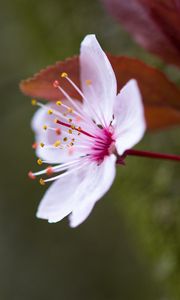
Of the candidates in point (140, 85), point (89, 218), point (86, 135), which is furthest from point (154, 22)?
point (89, 218)

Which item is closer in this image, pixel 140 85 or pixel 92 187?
pixel 92 187

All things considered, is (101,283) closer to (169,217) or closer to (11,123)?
(11,123)

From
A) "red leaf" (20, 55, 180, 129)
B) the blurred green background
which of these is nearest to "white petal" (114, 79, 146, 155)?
"red leaf" (20, 55, 180, 129)

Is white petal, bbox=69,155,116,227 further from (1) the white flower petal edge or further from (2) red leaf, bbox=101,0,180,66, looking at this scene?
(2) red leaf, bbox=101,0,180,66

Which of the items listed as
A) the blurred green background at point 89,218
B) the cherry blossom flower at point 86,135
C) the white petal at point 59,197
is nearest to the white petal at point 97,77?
the cherry blossom flower at point 86,135

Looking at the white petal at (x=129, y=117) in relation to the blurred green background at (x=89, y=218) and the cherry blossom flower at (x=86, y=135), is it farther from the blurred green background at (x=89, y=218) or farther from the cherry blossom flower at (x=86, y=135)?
the blurred green background at (x=89, y=218)

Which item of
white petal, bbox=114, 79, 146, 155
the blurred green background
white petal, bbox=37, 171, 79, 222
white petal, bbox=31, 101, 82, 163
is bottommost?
the blurred green background

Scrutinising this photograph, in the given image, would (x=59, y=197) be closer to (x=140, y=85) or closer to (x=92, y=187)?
(x=92, y=187)
